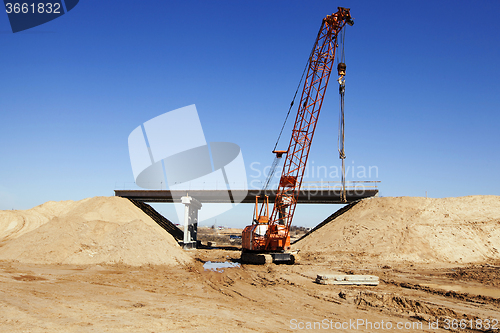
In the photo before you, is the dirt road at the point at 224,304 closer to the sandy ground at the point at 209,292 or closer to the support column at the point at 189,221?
the sandy ground at the point at 209,292

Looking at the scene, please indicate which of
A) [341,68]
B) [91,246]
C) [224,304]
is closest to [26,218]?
[91,246]

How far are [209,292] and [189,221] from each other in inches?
1469

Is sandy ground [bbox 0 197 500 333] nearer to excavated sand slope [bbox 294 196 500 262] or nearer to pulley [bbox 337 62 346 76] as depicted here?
excavated sand slope [bbox 294 196 500 262]

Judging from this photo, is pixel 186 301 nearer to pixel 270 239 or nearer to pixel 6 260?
pixel 270 239

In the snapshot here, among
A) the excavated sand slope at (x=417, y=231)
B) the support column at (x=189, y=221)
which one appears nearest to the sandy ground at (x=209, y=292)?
the excavated sand slope at (x=417, y=231)

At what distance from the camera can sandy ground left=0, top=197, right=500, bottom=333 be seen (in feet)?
37.9

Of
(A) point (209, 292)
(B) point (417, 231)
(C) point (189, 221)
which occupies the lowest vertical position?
(A) point (209, 292)

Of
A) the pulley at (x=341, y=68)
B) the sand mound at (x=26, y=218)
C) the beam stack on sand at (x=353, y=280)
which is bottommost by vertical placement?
the beam stack on sand at (x=353, y=280)

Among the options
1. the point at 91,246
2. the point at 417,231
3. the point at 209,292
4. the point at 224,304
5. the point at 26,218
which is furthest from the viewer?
the point at 26,218

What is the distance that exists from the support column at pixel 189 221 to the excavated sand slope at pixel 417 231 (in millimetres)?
17631

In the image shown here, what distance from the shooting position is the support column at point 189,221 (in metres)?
52.8

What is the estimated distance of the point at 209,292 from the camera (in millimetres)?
17625

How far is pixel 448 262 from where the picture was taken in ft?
114

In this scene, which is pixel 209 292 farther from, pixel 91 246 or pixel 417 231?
pixel 417 231
